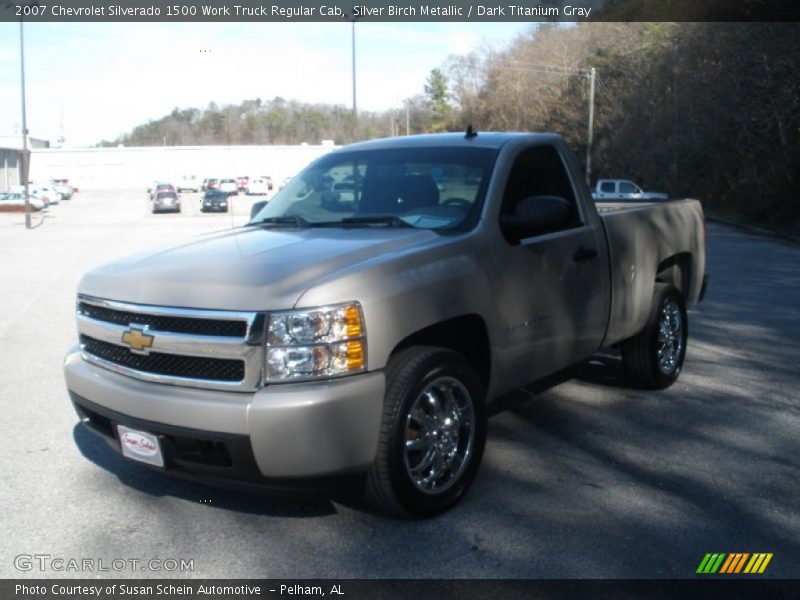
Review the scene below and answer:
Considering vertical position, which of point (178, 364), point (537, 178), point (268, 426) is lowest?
point (268, 426)

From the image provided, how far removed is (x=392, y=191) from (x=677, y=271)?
3215mm

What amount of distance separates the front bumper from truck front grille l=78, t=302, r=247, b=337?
0.89 ft

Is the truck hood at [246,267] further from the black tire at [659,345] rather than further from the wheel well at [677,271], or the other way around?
the wheel well at [677,271]

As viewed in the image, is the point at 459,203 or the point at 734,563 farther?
the point at 459,203

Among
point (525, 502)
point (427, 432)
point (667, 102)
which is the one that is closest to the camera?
point (427, 432)

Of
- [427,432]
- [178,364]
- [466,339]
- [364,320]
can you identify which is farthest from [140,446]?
[466,339]

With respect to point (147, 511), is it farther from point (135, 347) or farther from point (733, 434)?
point (733, 434)

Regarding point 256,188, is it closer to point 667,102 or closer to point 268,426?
point 667,102

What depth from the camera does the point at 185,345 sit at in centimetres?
374

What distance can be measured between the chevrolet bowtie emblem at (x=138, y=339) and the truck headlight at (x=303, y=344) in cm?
66

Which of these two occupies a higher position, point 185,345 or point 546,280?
point 546,280

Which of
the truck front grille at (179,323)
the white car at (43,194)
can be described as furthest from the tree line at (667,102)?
the white car at (43,194)

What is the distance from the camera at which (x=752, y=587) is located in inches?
139

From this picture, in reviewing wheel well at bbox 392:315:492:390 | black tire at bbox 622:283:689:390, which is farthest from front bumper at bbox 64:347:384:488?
black tire at bbox 622:283:689:390
